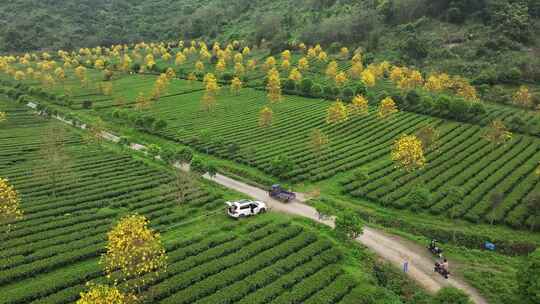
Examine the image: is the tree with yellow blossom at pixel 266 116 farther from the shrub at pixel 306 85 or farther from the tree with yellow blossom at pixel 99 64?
the tree with yellow blossom at pixel 99 64

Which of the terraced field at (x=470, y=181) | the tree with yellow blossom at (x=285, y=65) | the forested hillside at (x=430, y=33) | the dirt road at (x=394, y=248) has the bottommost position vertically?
the dirt road at (x=394, y=248)

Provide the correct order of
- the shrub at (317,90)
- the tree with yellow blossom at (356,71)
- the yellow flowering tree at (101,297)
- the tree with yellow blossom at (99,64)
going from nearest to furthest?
the yellow flowering tree at (101,297), the shrub at (317,90), the tree with yellow blossom at (356,71), the tree with yellow blossom at (99,64)

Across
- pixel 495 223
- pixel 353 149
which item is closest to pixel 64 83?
pixel 353 149

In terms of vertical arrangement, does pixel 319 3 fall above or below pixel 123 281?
above

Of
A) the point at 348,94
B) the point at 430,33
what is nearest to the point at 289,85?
the point at 348,94

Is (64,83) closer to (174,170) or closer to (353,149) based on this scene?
(174,170)

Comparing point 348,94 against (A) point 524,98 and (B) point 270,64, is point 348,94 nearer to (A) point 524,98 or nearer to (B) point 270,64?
(A) point 524,98

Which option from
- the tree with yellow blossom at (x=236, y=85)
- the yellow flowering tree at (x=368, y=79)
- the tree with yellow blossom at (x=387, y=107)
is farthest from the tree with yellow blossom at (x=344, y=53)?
the tree with yellow blossom at (x=387, y=107)

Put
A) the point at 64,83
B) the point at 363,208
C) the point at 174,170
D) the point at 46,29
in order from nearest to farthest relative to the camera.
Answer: the point at 363,208 → the point at 174,170 → the point at 64,83 → the point at 46,29
